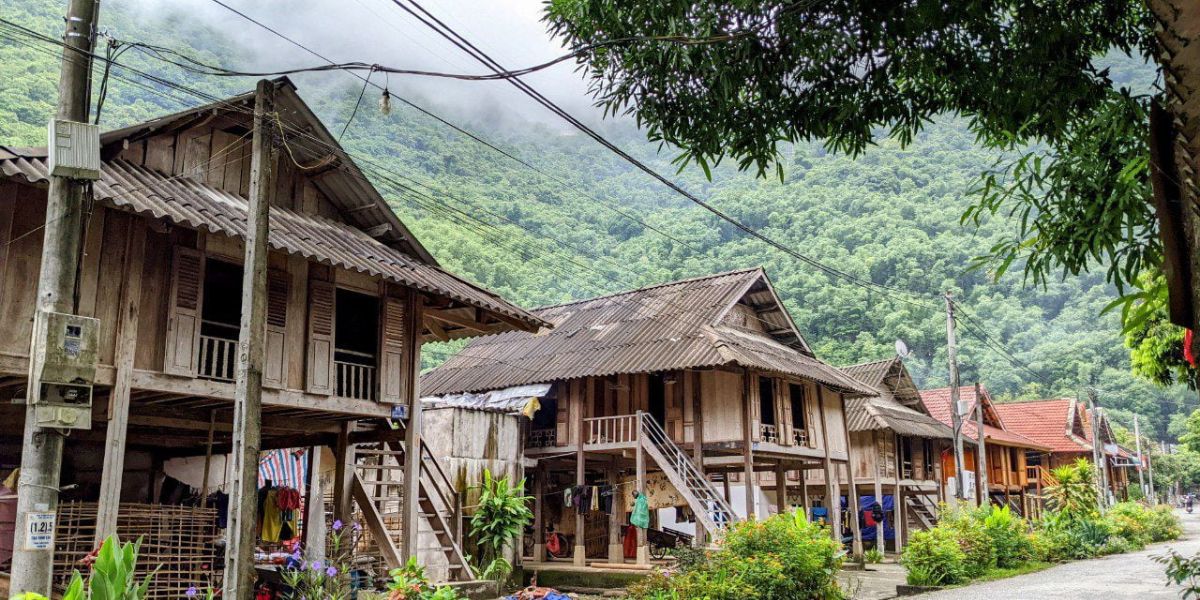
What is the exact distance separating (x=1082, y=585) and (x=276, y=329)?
51.2 feet

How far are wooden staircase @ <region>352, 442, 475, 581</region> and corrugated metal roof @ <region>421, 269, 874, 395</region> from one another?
Result: 16.4 feet

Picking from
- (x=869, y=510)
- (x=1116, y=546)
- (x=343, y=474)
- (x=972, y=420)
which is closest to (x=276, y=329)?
(x=343, y=474)

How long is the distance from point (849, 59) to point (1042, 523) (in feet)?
84.6

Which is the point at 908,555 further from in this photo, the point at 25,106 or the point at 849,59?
the point at 25,106

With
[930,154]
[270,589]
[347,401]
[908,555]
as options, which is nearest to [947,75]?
[347,401]

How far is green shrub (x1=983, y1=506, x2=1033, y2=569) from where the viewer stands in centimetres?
2147

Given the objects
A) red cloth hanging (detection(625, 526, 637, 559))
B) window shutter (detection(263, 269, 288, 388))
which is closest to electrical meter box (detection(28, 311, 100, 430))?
window shutter (detection(263, 269, 288, 388))

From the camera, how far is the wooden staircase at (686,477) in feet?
62.4

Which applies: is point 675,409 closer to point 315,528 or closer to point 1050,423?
point 315,528

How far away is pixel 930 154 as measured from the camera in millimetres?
80062

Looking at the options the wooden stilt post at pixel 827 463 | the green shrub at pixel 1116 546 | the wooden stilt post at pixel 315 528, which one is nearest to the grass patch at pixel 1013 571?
the wooden stilt post at pixel 827 463

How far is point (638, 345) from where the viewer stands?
22.5m

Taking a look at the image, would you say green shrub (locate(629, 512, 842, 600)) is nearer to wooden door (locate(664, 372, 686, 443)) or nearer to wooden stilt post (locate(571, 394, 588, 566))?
wooden door (locate(664, 372, 686, 443))

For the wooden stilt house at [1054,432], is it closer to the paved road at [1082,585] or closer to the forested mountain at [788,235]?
the forested mountain at [788,235]
